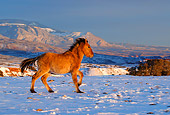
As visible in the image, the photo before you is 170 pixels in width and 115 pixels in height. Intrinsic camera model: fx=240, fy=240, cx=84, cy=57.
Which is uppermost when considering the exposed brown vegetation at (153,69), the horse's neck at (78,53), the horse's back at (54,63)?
the horse's neck at (78,53)

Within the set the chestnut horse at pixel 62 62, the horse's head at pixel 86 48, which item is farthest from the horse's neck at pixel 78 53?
the horse's head at pixel 86 48

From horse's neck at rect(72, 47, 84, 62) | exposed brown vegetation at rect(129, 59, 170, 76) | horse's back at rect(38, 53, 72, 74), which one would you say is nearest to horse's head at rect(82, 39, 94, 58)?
horse's neck at rect(72, 47, 84, 62)

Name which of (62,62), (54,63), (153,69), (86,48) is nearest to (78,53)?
(86,48)

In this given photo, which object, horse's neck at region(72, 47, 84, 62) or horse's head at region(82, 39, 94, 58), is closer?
horse's neck at region(72, 47, 84, 62)

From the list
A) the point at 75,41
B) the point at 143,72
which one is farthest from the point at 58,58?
the point at 143,72

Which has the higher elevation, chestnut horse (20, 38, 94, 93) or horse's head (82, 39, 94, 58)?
horse's head (82, 39, 94, 58)

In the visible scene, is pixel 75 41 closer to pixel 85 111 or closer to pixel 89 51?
pixel 89 51

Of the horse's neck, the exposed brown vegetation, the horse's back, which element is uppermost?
the horse's neck

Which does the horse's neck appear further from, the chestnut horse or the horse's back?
the horse's back

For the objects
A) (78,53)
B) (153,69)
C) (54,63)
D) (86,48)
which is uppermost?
(86,48)

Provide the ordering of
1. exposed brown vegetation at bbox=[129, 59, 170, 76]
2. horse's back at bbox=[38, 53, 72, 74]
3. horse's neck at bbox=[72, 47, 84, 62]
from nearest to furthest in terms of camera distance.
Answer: horse's back at bbox=[38, 53, 72, 74], horse's neck at bbox=[72, 47, 84, 62], exposed brown vegetation at bbox=[129, 59, 170, 76]

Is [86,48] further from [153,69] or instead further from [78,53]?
[153,69]

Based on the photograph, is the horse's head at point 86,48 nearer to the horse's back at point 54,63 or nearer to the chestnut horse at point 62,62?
the chestnut horse at point 62,62

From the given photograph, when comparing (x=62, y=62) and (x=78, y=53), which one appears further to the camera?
(x=78, y=53)
